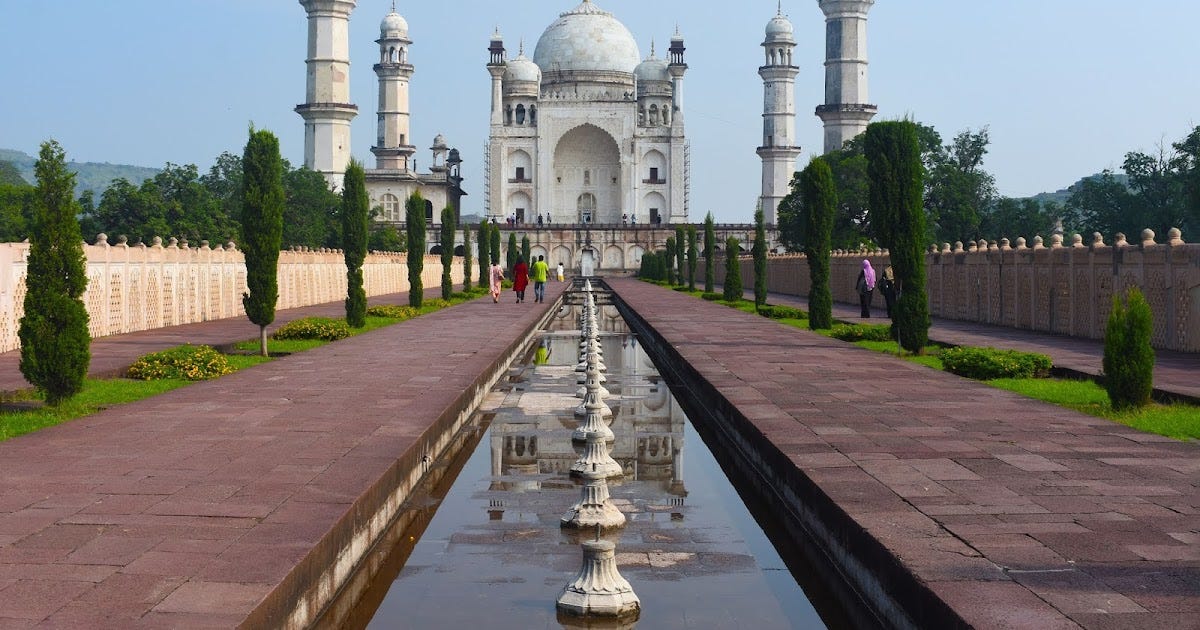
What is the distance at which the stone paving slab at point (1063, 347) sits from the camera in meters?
9.49

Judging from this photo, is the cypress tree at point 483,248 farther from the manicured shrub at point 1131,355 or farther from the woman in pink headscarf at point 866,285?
the manicured shrub at point 1131,355

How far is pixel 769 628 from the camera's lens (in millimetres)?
4199

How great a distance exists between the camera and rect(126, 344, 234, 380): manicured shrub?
10078mm

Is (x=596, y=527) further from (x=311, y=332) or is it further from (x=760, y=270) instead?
(x=760, y=270)

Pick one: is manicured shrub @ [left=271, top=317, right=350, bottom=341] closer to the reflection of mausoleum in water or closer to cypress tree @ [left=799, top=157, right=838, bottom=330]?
the reflection of mausoleum in water

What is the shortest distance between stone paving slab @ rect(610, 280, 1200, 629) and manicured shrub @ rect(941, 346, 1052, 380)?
345 mm

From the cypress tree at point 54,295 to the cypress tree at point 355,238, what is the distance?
8870 mm

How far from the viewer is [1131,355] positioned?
7.66 meters

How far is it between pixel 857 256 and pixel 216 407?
67.0 feet

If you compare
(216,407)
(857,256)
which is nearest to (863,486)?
(216,407)

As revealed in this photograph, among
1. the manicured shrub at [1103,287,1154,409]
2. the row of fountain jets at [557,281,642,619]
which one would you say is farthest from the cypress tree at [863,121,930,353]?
the row of fountain jets at [557,281,642,619]

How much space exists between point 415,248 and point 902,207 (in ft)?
38.6

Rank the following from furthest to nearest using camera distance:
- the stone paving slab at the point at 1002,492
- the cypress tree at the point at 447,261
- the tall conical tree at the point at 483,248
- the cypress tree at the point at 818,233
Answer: the tall conical tree at the point at 483,248 → the cypress tree at the point at 447,261 → the cypress tree at the point at 818,233 → the stone paving slab at the point at 1002,492

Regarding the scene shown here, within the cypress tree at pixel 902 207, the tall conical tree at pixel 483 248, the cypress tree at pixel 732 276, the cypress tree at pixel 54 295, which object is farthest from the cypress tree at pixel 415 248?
the cypress tree at pixel 54 295
